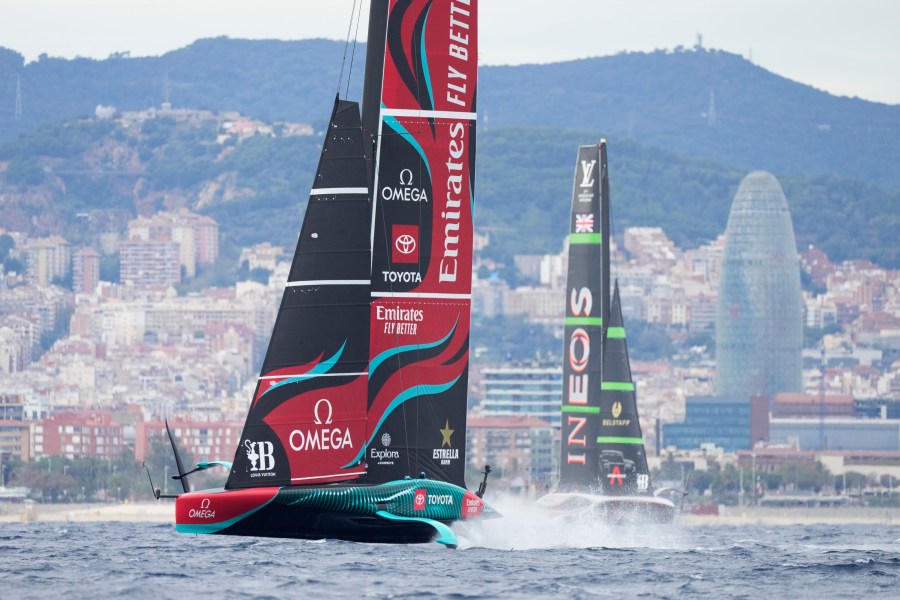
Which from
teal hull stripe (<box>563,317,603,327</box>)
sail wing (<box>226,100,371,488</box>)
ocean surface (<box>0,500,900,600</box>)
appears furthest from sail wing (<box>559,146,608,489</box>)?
sail wing (<box>226,100,371,488</box>)

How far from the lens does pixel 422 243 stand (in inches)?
900

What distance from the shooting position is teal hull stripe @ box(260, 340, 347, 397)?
2139cm

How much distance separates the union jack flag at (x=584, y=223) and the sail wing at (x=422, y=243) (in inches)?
526

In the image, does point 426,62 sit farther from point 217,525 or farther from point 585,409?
point 585,409

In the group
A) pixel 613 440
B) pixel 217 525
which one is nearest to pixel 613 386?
pixel 613 440

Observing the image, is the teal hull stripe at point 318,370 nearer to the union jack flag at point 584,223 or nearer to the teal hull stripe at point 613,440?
the teal hull stripe at point 613,440

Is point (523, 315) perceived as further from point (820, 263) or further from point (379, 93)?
point (379, 93)

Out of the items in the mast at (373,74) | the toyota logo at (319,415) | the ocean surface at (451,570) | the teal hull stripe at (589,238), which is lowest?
the ocean surface at (451,570)

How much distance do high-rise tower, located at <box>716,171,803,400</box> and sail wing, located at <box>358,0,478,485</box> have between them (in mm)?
117904

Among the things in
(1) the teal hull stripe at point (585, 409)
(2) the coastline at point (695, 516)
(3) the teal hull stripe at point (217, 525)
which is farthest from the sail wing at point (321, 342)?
(2) the coastline at point (695, 516)

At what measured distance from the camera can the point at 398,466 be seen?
74.3 feet

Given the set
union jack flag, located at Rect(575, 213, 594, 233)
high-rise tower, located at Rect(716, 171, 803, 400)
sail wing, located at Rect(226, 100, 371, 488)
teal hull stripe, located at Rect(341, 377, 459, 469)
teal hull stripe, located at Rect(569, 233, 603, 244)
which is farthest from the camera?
high-rise tower, located at Rect(716, 171, 803, 400)

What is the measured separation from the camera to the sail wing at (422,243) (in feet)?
74.4

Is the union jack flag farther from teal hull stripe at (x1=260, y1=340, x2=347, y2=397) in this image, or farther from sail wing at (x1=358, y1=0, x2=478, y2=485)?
teal hull stripe at (x1=260, y1=340, x2=347, y2=397)
